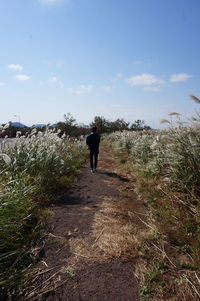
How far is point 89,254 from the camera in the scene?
7.97ft

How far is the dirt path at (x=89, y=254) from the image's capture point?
73.0 inches

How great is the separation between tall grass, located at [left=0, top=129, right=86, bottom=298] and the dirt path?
0.69 ft

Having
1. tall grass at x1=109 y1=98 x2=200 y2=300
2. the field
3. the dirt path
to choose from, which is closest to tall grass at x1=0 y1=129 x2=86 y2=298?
the field

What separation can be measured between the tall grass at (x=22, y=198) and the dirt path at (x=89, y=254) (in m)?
0.21

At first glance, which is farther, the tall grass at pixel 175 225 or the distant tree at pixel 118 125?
the distant tree at pixel 118 125

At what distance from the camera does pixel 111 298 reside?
5.84 ft

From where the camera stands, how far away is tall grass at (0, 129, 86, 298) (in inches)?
83.5

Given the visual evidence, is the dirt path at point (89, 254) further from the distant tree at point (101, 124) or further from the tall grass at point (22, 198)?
the distant tree at point (101, 124)

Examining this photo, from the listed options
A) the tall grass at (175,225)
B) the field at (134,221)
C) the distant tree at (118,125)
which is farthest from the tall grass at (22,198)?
the distant tree at (118,125)

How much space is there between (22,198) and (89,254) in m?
1.18

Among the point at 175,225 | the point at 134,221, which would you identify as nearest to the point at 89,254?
the point at 134,221

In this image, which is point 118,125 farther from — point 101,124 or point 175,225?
point 175,225

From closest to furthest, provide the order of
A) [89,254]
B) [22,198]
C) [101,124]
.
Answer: [89,254] < [22,198] < [101,124]

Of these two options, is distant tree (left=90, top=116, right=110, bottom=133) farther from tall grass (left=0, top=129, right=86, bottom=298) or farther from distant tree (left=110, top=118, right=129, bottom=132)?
tall grass (left=0, top=129, right=86, bottom=298)
